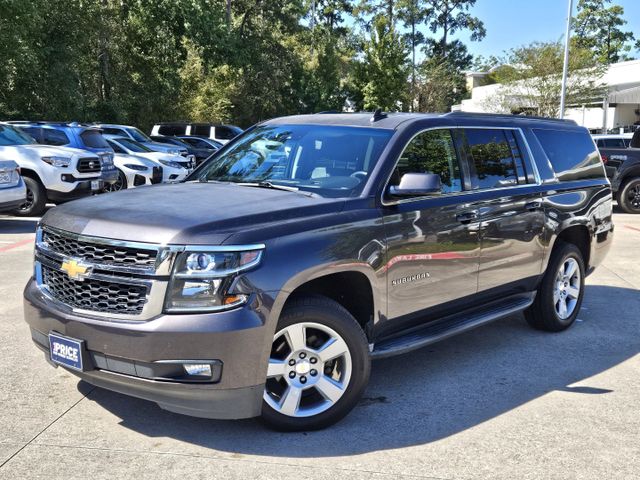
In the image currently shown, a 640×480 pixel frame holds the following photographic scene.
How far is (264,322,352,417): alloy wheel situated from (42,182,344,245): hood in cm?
66

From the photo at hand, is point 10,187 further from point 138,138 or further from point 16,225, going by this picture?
point 138,138

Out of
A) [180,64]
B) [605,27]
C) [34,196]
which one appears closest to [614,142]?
[34,196]

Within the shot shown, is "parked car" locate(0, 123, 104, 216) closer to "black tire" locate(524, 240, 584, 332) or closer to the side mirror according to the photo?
"black tire" locate(524, 240, 584, 332)

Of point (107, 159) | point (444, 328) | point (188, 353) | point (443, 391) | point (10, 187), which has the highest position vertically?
point (107, 159)

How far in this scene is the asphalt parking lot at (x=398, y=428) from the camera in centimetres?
351

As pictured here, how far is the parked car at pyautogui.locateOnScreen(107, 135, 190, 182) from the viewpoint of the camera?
16.9m

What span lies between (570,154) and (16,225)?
32.1 feet

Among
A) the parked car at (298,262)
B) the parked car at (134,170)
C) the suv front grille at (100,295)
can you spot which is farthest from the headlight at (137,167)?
the suv front grille at (100,295)

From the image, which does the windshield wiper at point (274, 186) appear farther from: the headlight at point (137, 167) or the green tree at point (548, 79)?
the green tree at point (548, 79)

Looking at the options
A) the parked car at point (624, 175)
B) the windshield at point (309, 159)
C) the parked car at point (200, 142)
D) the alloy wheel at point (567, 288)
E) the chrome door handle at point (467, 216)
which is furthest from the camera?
the parked car at point (200, 142)

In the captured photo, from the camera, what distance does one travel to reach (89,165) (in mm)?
13234

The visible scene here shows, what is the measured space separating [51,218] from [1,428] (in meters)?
1.24

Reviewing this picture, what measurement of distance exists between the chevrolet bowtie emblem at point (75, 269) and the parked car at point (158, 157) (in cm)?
1315

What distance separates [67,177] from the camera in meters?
12.8
